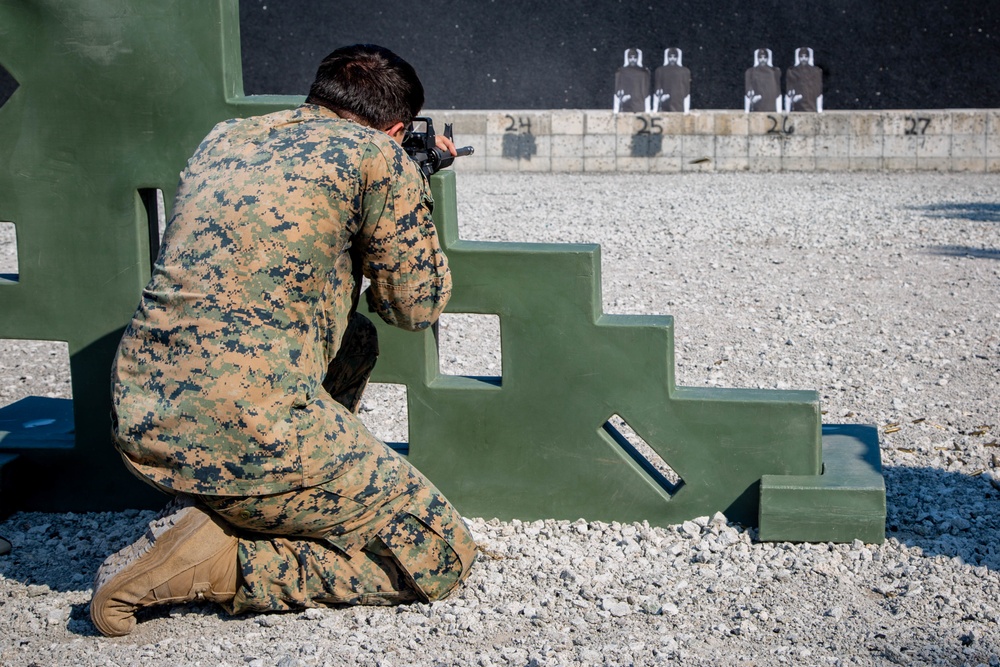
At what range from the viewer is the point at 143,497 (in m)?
3.05

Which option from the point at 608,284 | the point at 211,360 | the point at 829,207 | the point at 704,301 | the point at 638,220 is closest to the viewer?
the point at 211,360

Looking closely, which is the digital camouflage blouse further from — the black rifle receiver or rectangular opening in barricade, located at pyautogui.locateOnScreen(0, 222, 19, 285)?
rectangular opening in barricade, located at pyautogui.locateOnScreen(0, 222, 19, 285)

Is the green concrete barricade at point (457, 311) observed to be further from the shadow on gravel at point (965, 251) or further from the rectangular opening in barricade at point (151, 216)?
the shadow on gravel at point (965, 251)

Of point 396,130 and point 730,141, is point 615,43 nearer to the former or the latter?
point 730,141

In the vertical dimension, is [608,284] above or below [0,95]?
below

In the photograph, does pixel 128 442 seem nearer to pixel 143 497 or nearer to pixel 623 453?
pixel 143 497

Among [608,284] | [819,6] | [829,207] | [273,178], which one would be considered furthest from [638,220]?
[819,6]

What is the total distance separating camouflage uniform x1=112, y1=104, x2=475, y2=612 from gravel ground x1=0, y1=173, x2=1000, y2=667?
192 mm

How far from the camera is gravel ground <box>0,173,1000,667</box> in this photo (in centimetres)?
225

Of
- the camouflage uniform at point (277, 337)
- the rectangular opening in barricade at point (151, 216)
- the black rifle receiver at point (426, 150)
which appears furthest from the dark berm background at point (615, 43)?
the camouflage uniform at point (277, 337)

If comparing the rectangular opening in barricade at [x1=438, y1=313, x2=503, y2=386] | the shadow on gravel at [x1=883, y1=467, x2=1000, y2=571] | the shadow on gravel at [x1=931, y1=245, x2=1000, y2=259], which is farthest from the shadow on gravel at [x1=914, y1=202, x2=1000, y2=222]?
the shadow on gravel at [x1=883, y1=467, x2=1000, y2=571]

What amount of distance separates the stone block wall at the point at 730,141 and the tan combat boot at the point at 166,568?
10.5m

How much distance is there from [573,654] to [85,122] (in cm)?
184

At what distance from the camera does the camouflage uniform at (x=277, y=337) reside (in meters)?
2.20
